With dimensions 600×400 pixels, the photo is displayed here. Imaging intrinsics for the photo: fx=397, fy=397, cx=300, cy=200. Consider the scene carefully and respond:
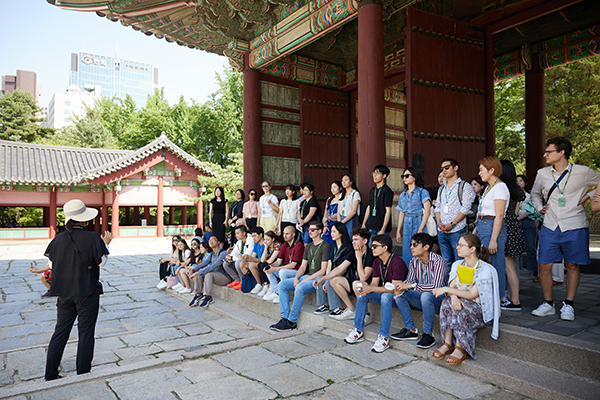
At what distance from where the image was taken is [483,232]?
4.03 meters

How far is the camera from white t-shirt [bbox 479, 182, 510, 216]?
3.89 metres

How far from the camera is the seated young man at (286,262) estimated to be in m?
5.65

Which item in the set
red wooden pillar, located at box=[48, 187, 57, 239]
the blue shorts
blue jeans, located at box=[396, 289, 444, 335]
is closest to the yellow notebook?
blue jeans, located at box=[396, 289, 444, 335]

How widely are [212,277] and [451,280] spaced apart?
442cm

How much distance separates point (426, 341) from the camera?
370cm

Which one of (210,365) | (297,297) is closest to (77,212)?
(210,365)

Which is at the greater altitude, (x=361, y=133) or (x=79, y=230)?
(x=361, y=133)

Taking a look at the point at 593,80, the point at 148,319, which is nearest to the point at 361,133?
the point at 148,319

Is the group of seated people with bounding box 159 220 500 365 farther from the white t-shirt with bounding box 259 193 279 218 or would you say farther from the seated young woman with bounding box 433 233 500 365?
the white t-shirt with bounding box 259 193 279 218

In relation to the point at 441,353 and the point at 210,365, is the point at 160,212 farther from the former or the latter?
the point at 441,353

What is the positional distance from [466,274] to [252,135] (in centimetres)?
578

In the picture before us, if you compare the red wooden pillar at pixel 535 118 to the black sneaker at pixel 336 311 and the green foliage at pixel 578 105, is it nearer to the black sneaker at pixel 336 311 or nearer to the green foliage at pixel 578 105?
the green foliage at pixel 578 105

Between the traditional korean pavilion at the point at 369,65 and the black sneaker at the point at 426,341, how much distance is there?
8.72ft

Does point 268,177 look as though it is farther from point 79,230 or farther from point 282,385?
point 282,385
